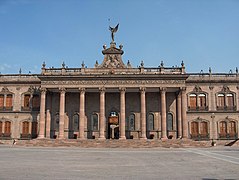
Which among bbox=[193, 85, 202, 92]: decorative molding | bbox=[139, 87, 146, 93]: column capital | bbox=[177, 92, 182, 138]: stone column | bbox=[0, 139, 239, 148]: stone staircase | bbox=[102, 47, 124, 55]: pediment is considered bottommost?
bbox=[0, 139, 239, 148]: stone staircase

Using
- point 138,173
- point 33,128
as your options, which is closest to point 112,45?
point 33,128

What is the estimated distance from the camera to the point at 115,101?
43000 mm

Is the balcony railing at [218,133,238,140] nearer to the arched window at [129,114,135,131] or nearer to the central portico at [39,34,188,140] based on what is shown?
the central portico at [39,34,188,140]

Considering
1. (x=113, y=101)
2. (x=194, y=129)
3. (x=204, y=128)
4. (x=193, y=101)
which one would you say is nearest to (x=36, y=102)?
(x=113, y=101)

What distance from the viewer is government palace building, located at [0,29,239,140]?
3947 centimetres

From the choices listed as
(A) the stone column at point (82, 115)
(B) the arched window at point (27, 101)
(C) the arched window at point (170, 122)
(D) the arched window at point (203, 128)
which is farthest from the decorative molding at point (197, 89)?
(B) the arched window at point (27, 101)

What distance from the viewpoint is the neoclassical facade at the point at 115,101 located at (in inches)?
1554

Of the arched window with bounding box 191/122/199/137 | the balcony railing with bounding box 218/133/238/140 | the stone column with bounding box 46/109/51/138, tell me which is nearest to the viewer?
the stone column with bounding box 46/109/51/138

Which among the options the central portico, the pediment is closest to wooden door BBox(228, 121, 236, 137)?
the central portico

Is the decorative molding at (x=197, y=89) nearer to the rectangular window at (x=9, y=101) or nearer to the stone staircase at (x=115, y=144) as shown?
A: the stone staircase at (x=115, y=144)

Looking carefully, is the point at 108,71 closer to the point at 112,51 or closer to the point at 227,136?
the point at 112,51

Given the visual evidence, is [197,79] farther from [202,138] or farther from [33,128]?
[33,128]

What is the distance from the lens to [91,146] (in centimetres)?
3531

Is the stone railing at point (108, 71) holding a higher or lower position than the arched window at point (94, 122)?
higher
